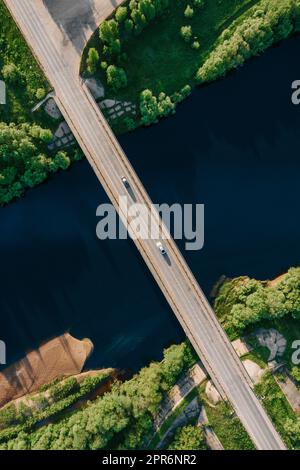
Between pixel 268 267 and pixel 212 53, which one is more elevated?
pixel 212 53

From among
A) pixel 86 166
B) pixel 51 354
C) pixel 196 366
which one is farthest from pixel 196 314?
pixel 86 166

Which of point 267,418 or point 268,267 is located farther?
point 268,267

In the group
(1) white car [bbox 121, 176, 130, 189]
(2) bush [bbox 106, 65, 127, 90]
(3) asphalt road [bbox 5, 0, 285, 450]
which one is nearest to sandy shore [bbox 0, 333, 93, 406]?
(3) asphalt road [bbox 5, 0, 285, 450]

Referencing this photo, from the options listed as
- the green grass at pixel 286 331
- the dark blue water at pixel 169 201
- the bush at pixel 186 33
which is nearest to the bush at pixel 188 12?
the bush at pixel 186 33

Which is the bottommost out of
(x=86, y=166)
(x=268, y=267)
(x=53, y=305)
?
(x=268, y=267)

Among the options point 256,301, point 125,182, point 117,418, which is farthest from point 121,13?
point 117,418

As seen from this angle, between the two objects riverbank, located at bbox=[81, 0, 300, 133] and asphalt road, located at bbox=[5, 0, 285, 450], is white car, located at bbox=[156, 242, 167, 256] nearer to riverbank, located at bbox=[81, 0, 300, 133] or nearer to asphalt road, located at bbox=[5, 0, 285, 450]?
asphalt road, located at bbox=[5, 0, 285, 450]

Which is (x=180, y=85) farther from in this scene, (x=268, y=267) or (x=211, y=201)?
(x=268, y=267)

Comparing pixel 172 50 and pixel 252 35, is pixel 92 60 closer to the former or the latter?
pixel 172 50
